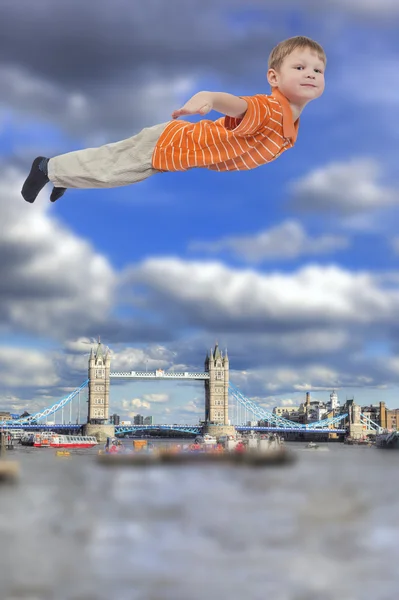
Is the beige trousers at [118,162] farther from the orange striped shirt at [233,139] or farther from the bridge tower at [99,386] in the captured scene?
the bridge tower at [99,386]

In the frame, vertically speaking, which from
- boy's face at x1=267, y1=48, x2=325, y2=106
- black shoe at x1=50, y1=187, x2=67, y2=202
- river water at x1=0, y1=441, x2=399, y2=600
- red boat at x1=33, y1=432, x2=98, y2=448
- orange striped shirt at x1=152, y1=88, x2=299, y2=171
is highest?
boy's face at x1=267, y1=48, x2=325, y2=106

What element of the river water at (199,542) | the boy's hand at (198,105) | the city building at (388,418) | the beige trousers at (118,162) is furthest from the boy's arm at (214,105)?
the city building at (388,418)

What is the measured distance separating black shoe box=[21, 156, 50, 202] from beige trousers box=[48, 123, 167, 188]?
1.06 ft

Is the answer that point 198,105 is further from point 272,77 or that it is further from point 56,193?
point 56,193

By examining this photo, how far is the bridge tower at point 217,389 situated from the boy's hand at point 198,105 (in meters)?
88.1

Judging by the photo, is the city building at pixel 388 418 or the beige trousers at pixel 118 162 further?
the city building at pixel 388 418

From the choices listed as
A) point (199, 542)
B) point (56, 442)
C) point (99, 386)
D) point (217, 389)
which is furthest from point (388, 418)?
point (199, 542)

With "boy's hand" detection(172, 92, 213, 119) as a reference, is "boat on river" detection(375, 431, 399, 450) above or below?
below

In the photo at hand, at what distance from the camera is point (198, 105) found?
4.12 meters

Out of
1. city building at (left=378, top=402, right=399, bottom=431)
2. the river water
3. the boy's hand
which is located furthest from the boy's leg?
city building at (left=378, top=402, right=399, bottom=431)

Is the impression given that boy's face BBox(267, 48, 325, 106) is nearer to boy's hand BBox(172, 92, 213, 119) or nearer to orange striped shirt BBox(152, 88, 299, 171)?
orange striped shirt BBox(152, 88, 299, 171)

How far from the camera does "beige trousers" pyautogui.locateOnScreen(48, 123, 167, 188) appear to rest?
454cm

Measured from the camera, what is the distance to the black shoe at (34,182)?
491cm

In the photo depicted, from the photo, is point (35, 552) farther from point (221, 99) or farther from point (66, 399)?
point (66, 399)
